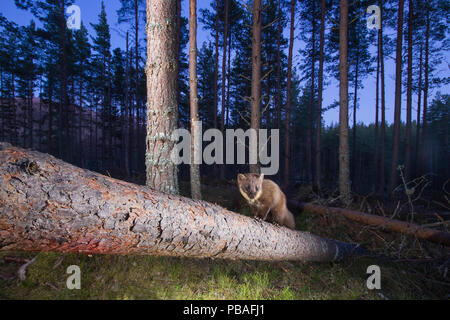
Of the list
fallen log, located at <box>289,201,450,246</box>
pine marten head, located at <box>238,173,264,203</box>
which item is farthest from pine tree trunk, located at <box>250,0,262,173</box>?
pine marten head, located at <box>238,173,264,203</box>

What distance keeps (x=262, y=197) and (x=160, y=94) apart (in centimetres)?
276

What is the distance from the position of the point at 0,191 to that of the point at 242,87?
69.6 ft

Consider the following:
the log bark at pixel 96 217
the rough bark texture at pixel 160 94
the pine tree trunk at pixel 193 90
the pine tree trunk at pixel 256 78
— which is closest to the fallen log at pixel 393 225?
the pine tree trunk at pixel 256 78

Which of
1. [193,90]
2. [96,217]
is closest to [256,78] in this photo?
[193,90]

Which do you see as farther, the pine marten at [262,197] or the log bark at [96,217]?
the pine marten at [262,197]

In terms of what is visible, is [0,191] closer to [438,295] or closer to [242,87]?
[438,295]

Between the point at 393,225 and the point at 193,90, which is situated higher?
the point at 193,90

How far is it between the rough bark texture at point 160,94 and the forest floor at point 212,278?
5.28ft

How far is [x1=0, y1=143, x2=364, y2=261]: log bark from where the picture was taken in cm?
148

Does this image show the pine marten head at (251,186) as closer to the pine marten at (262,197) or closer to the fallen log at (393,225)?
the pine marten at (262,197)

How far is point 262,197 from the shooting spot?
410 cm

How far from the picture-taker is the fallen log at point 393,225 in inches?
157

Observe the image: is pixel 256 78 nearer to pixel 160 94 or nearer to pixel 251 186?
pixel 160 94
